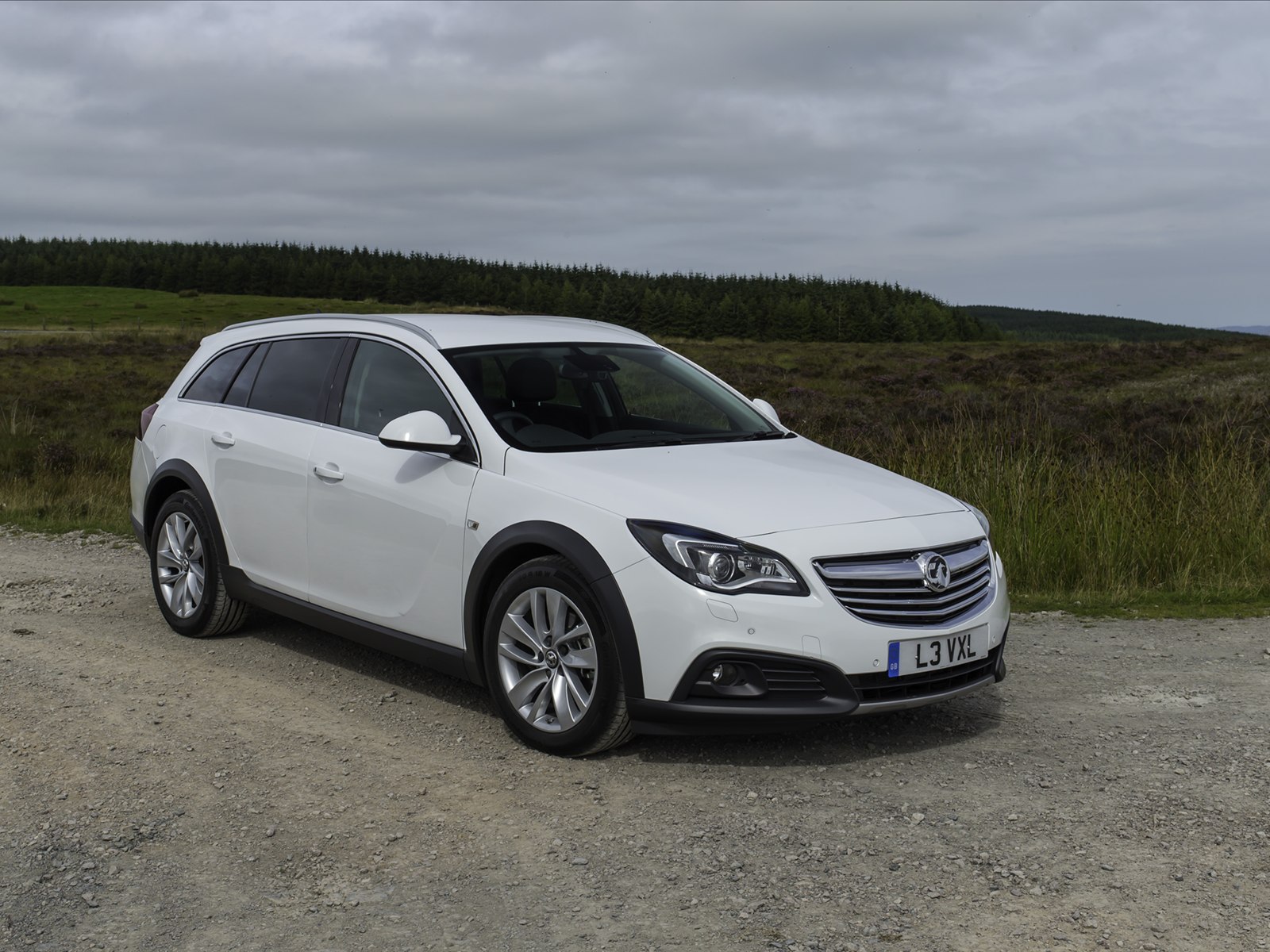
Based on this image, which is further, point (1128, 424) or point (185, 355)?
point (185, 355)

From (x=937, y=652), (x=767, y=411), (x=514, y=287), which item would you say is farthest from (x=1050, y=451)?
(x=514, y=287)

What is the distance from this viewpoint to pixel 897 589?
4648 millimetres

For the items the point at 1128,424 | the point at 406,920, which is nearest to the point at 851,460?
the point at 406,920

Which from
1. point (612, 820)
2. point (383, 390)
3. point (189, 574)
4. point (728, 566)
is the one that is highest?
point (383, 390)

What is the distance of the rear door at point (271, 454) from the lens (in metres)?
6.10

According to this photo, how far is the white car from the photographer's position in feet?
14.8

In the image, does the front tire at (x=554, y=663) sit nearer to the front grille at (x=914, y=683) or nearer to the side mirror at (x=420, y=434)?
the side mirror at (x=420, y=434)

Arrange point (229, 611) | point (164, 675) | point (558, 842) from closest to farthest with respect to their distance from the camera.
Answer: point (558, 842)
point (164, 675)
point (229, 611)

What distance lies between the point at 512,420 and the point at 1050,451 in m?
7.00

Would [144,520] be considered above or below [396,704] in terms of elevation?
above

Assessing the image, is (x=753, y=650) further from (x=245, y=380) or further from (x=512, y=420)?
(x=245, y=380)

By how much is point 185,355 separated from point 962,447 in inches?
1947

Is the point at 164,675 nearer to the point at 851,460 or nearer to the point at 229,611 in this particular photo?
the point at 229,611

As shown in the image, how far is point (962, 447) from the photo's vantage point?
11375 mm
